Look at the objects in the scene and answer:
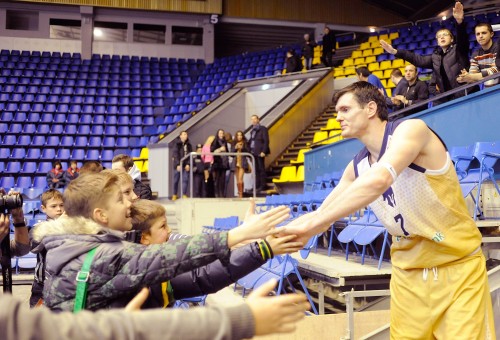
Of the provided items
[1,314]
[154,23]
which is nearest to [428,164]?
[1,314]

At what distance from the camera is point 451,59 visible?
250 inches

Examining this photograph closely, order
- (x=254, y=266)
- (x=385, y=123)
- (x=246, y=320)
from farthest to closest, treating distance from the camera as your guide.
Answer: (x=385, y=123), (x=254, y=266), (x=246, y=320)

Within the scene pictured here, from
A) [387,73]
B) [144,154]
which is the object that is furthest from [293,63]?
[144,154]

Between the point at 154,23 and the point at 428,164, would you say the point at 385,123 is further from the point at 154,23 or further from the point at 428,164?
the point at 154,23

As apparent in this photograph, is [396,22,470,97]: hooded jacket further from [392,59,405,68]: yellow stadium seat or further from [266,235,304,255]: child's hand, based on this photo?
[392,59,405,68]: yellow stadium seat

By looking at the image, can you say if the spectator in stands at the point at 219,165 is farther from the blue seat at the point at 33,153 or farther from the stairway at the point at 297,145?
the blue seat at the point at 33,153

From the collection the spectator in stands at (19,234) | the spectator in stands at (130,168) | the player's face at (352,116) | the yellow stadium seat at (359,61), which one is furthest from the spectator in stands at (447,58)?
the yellow stadium seat at (359,61)

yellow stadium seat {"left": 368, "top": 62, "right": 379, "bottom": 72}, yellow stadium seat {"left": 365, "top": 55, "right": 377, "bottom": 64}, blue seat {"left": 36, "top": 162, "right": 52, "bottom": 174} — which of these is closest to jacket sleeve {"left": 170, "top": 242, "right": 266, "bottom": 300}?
blue seat {"left": 36, "top": 162, "right": 52, "bottom": 174}

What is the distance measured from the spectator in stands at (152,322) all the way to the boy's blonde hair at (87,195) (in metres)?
0.93

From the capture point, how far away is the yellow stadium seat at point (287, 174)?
12.0m

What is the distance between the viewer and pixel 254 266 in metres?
2.11

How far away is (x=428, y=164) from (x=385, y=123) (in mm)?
277

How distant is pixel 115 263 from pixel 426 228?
1.26 m

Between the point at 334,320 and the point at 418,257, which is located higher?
the point at 418,257
